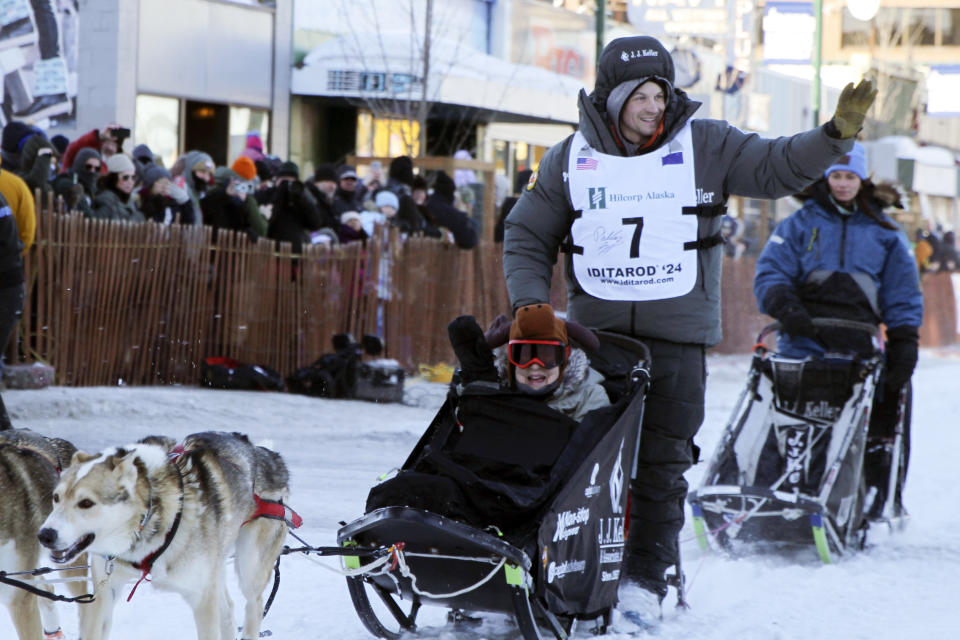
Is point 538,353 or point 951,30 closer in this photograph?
point 538,353

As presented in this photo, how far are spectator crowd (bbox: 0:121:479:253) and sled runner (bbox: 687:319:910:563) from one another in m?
4.57

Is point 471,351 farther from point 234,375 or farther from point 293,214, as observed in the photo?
point 293,214

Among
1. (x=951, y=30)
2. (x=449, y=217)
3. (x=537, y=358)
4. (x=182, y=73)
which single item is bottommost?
(x=537, y=358)

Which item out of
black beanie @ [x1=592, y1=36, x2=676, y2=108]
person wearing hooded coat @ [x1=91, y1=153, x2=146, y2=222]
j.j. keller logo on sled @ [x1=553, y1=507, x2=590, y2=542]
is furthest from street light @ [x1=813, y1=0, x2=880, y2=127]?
j.j. keller logo on sled @ [x1=553, y1=507, x2=590, y2=542]

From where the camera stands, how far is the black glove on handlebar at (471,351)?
4.46 metres

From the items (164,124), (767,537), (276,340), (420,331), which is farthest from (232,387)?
(164,124)

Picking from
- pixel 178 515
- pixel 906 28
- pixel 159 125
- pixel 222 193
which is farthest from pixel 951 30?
pixel 178 515

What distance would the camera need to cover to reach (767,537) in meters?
6.06

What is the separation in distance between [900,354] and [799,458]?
0.71 m

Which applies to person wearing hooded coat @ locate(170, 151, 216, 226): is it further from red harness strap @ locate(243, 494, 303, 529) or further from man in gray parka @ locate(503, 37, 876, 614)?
red harness strap @ locate(243, 494, 303, 529)

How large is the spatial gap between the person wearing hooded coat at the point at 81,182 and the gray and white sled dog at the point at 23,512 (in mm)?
5942

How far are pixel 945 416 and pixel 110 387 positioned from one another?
748 cm

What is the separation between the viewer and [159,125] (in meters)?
17.6

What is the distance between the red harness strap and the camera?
4.32m
